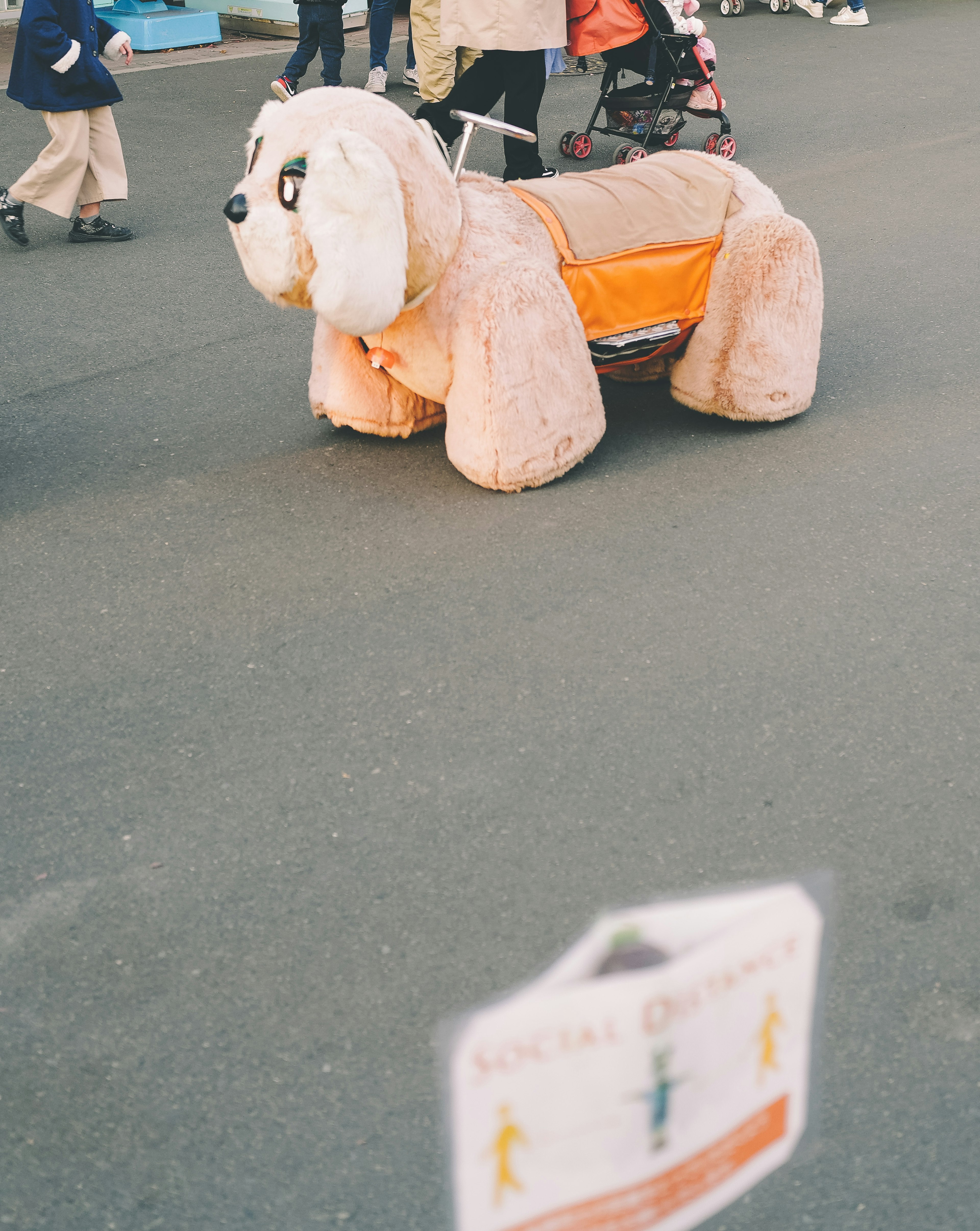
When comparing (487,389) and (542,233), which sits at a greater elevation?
(542,233)

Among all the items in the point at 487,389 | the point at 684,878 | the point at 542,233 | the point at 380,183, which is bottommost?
the point at 684,878

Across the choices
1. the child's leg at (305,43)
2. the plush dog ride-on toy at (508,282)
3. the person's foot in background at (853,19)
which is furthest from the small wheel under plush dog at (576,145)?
the person's foot in background at (853,19)

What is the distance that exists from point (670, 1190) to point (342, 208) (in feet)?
9.07

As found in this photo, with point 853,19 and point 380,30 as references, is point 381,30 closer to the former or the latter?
point 380,30

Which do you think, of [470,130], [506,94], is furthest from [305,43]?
[470,130]

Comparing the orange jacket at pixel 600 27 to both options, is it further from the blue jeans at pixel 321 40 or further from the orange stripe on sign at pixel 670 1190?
the orange stripe on sign at pixel 670 1190

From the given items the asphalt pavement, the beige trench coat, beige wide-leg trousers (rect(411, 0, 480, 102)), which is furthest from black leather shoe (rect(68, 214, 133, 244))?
beige wide-leg trousers (rect(411, 0, 480, 102))

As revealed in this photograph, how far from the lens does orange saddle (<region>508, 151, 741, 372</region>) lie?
3.93m

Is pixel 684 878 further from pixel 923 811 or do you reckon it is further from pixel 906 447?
pixel 906 447

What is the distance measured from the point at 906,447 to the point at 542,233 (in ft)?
4.89

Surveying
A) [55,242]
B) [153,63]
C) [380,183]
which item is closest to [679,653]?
[380,183]

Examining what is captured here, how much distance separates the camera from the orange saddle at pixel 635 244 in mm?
3930

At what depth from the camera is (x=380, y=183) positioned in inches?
130

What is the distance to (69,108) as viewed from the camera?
19.2 feet
